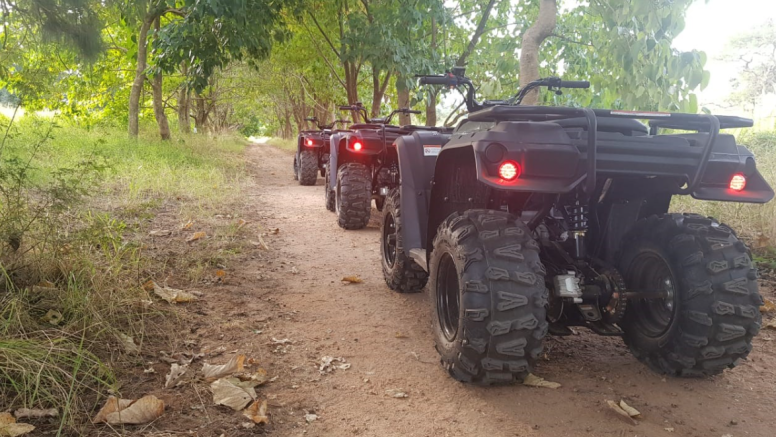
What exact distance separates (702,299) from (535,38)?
3.76 m

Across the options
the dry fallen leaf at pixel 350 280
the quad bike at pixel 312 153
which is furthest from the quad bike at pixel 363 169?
the quad bike at pixel 312 153

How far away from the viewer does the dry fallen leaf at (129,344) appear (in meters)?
2.93

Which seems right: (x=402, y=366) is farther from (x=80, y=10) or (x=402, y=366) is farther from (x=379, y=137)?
(x=379, y=137)

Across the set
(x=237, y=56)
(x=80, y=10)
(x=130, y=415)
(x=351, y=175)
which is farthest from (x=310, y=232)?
(x=130, y=415)

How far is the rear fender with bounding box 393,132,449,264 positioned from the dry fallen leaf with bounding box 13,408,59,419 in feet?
7.92

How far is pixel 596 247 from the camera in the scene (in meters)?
3.32

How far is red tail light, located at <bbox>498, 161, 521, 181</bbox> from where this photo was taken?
2428mm

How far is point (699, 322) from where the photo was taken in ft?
8.87

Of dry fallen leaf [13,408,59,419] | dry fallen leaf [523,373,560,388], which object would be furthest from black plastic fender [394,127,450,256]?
dry fallen leaf [13,408,59,419]

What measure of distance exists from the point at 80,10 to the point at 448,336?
362cm

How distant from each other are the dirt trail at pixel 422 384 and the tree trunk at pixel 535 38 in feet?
9.26

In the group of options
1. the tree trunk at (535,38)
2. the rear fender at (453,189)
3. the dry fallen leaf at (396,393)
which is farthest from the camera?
the tree trunk at (535,38)

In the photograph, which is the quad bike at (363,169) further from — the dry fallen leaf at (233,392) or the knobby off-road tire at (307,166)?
the knobby off-road tire at (307,166)

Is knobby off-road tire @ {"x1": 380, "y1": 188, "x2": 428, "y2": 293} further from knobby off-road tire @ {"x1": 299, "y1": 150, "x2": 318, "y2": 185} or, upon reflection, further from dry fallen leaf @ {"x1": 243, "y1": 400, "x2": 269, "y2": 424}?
knobby off-road tire @ {"x1": 299, "y1": 150, "x2": 318, "y2": 185}
